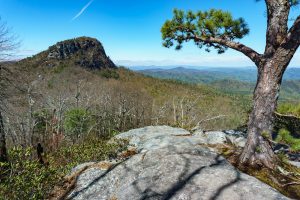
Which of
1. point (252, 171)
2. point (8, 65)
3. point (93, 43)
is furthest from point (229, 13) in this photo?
point (93, 43)

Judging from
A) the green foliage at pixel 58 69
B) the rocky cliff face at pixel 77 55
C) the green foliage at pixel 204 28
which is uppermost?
the green foliage at pixel 204 28

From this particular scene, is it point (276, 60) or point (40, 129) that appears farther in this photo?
point (40, 129)

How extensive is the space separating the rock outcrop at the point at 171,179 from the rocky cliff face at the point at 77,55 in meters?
126

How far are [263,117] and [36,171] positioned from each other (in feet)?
17.8

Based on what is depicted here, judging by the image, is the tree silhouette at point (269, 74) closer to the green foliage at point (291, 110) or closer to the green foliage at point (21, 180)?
the green foliage at point (291, 110)

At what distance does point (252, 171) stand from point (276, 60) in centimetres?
263

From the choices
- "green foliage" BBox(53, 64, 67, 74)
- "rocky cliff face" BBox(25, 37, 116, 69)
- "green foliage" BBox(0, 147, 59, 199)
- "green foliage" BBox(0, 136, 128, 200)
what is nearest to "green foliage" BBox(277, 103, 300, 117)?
"green foliage" BBox(0, 136, 128, 200)

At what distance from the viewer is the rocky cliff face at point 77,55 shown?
138 m

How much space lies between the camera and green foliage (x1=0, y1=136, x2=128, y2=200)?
5.84 m

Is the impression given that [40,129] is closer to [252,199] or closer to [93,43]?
[252,199]

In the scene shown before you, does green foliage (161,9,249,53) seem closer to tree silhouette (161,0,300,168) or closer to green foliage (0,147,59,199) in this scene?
tree silhouette (161,0,300,168)

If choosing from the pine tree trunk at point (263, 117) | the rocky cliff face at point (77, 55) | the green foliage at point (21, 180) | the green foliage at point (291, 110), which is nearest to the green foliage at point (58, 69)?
the rocky cliff face at point (77, 55)

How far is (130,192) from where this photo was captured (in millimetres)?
5984

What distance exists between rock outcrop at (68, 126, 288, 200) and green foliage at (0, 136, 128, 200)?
682 millimetres
